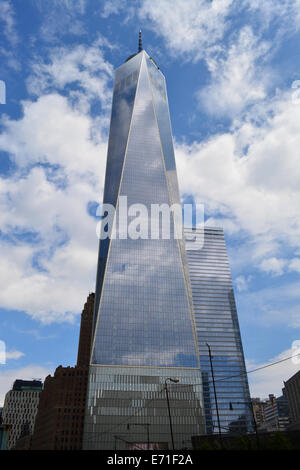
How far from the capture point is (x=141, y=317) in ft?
405

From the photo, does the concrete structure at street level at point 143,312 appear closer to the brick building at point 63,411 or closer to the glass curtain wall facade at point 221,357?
the glass curtain wall facade at point 221,357

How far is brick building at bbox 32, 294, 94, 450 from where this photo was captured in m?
120

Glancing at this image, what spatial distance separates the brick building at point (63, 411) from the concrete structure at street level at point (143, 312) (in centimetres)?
2228

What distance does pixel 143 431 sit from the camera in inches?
4281

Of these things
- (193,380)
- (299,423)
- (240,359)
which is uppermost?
(240,359)

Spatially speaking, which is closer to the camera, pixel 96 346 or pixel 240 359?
pixel 96 346

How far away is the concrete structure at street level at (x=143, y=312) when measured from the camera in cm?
11012

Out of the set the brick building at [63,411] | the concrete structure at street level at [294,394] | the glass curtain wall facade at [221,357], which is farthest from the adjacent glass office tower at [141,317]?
the glass curtain wall facade at [221,357]

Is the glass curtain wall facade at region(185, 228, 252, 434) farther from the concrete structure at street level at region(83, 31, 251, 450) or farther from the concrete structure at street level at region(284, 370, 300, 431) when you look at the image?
the concrete structure at street level at region(284, 370, 300, 431)

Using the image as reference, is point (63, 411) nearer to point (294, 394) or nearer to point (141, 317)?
point (141, 317)
